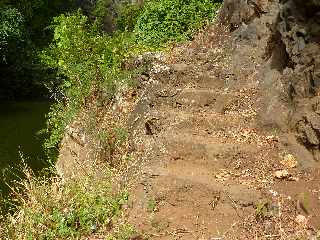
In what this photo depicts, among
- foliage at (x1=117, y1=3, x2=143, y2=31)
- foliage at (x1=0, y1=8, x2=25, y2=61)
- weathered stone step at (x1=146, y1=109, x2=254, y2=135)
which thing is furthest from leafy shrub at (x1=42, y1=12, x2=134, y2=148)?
foliage at (x1=0, y1=8, x2=25, y2=61)

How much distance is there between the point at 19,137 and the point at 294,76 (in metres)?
11.1

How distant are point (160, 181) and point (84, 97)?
4547mm

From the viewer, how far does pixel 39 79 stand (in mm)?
23812

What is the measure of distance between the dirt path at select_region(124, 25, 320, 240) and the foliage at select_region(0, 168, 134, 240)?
28 centimetres

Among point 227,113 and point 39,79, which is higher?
point 227,113

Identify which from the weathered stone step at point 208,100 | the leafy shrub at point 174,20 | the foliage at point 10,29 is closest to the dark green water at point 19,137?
the foliage at point 10,29

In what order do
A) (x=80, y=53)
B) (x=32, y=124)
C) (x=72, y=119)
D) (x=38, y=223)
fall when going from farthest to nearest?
(x=32, y=124)
(x=80, y=53)
(x=72, y=119)
(x=38, y=223)

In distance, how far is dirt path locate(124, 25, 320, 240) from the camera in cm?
590

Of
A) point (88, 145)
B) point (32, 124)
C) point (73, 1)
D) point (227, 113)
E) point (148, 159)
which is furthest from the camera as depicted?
point (73, 1)

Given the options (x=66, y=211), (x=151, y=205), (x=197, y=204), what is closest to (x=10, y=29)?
(x=66, y=211)

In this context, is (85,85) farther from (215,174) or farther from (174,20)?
(215,174)

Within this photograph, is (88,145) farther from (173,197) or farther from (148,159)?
(173,197)

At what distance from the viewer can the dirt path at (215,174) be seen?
590cm

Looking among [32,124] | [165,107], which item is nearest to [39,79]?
[32,124]
